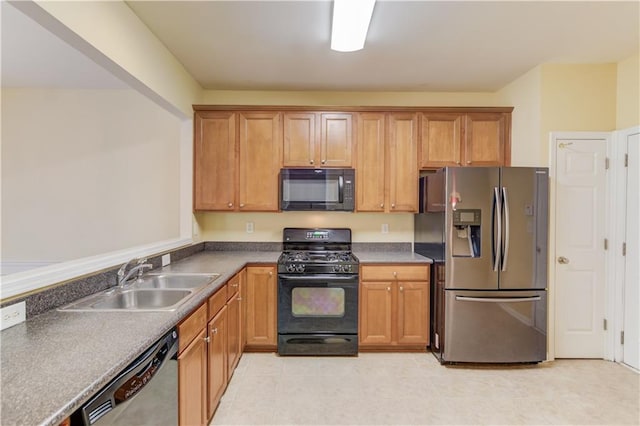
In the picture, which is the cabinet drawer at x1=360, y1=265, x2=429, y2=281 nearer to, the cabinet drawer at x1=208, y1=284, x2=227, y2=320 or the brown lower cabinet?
the brown lower cabinet

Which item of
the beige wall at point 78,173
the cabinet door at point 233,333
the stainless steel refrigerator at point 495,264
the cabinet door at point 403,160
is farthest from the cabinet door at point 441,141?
the beige wall at point 78,173

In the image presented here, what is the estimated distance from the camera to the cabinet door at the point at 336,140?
10.5ft

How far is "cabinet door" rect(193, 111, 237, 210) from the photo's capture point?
10.5ft

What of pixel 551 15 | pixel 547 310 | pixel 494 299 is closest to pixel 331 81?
pixel 551 15

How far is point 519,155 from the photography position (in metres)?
3.10

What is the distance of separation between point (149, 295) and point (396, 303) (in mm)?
2125

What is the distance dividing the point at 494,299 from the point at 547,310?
22.0 inches

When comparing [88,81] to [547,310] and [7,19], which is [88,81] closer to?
[7,19]

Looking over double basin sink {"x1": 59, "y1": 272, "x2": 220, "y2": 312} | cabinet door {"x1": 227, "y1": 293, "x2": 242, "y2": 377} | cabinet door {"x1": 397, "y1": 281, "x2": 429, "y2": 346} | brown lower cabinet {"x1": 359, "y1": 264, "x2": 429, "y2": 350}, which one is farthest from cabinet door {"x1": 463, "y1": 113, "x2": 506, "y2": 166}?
double basin sink {"x1": 59, "y1": 272, "x2": 220, "y2": 312}

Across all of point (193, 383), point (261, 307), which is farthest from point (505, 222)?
point (193, 383)

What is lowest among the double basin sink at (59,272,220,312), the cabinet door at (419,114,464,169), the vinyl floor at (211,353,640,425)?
→ the vinyl floor at (211,353,640,425)

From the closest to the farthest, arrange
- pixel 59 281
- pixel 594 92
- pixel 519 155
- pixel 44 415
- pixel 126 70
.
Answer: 1. pixel 44 415
2. pixel 59 281
3. pixel 126 70
4. pixel 594 92
5. pixel 519 155

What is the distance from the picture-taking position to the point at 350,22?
6.49 feet

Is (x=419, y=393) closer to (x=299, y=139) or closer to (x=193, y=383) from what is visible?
(x=193, y=383)
